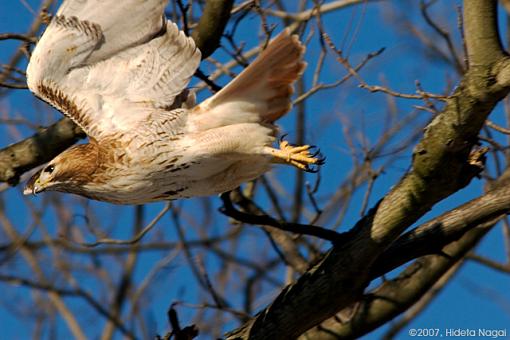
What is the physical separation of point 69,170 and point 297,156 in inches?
45.5

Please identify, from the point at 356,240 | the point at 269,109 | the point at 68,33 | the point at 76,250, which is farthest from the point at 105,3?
the point at 76,250

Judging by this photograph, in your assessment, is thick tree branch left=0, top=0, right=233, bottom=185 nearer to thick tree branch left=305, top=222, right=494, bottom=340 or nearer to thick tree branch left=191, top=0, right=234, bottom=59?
thick tree branch left=191, top=0, right=234, bottom=59

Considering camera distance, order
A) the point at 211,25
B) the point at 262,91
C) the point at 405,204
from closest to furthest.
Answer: the point at 405,204 < the point at 262,91 < the point at 211,25

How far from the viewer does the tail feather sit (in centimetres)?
478

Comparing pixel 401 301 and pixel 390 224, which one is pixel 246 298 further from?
pixel 390 224

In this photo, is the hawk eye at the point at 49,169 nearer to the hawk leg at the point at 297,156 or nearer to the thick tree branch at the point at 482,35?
the hawk leg at the point at 297,156

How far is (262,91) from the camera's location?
16.1ft

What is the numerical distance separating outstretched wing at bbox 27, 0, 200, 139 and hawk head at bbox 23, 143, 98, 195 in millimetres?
212

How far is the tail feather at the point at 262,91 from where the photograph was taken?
478 centimetres

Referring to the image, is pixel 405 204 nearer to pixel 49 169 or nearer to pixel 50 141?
pixel 49 169

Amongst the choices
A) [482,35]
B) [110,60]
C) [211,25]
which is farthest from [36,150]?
[482,35]

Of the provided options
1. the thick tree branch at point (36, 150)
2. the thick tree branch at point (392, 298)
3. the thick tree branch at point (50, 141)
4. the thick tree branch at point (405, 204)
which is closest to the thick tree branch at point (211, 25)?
the thick tree branch at point (50, 141)

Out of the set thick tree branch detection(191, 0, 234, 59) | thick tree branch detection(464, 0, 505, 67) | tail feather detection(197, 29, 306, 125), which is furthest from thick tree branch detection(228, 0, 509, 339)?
thick tree branch detection(191, 0, 234, 59)

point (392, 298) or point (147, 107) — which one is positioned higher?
point (147, 107)
